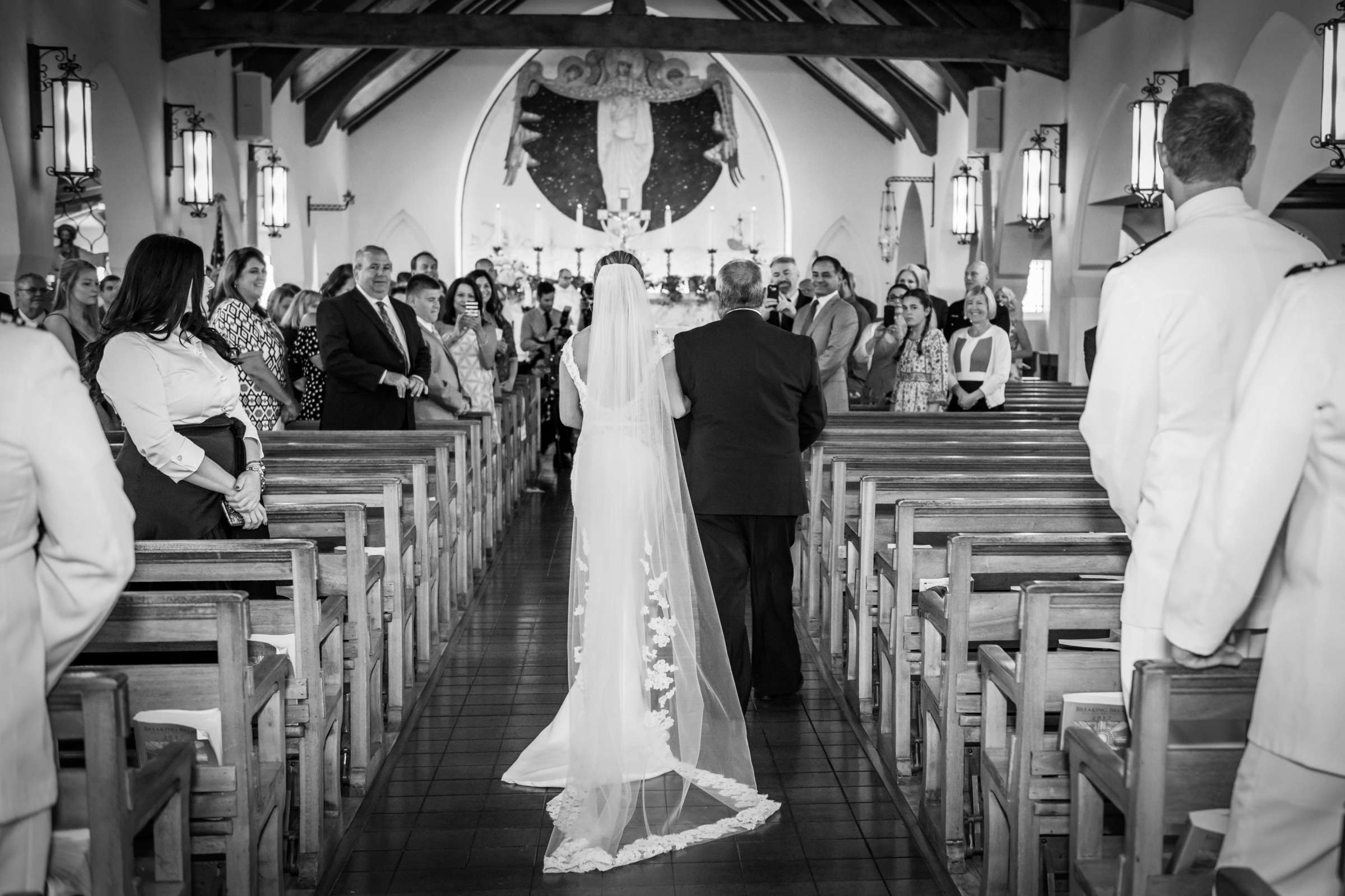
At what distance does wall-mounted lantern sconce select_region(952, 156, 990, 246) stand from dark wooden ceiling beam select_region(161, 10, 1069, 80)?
5.74 feet

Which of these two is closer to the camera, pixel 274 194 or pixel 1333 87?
pixel 1333 87

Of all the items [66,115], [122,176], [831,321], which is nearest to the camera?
[831,321]

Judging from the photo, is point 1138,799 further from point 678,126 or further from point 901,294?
point 678,126

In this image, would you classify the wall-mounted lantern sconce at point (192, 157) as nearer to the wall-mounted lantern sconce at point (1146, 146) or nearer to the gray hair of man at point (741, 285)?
the wall-mounted lantern sconce at point (1146, 146)

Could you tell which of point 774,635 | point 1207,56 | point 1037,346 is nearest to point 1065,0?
point 1207,56

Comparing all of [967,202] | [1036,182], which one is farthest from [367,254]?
[967,202]

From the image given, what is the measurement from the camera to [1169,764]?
6.73 feet

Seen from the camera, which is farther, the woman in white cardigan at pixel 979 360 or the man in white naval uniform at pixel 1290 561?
the woman in white cardigan at pixel 979 360

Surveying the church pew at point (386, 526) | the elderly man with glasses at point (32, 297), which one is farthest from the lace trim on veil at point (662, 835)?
the elderly man with glasses at point (32, 297)

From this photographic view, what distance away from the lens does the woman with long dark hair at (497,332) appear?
8586 millimetres

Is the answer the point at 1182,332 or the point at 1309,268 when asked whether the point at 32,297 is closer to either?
the point at 1182,332

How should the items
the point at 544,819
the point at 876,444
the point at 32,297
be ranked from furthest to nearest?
the point at 32,297
the point at 876,444
the point at 544,819

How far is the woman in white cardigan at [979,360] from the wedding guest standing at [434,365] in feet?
8.78

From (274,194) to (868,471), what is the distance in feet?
32.0
